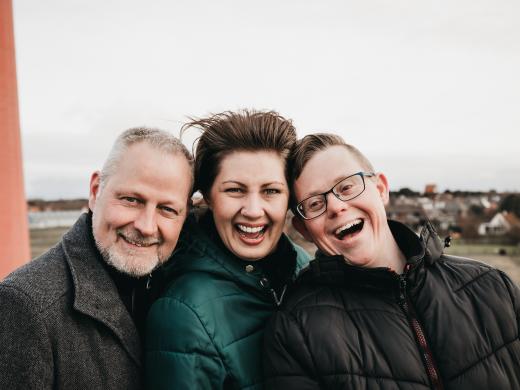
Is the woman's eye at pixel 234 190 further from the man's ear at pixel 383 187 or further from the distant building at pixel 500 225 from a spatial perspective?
the distant building at pixel 500 225

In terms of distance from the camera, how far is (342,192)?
2428 millimetres

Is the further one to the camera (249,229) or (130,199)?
(249,229)

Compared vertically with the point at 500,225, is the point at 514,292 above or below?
above

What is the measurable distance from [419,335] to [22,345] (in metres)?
1.83

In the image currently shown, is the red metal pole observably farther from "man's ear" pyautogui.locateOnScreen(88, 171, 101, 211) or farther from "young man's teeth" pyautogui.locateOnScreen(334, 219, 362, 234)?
"young man's teeth" pyautogui.locateOnScreen(334, 219, 362, 234)

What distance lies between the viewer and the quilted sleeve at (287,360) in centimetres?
193

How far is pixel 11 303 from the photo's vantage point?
5.94 feet

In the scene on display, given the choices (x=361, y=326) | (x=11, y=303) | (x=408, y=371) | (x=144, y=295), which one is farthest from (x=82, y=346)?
(x=408, y=371)

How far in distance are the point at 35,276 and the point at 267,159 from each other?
141cm

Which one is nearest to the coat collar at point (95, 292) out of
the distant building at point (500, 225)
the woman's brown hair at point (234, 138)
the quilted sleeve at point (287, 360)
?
the quilted sleeve at point (287, 360)

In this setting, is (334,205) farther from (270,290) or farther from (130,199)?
(130,199)

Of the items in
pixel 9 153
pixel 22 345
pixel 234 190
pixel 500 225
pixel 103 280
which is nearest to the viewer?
pixel 22 345

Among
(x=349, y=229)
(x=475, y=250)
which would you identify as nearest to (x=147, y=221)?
(x=349, y=229)

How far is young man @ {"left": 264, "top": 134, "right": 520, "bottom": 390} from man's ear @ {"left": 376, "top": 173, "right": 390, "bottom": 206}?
37 mm
